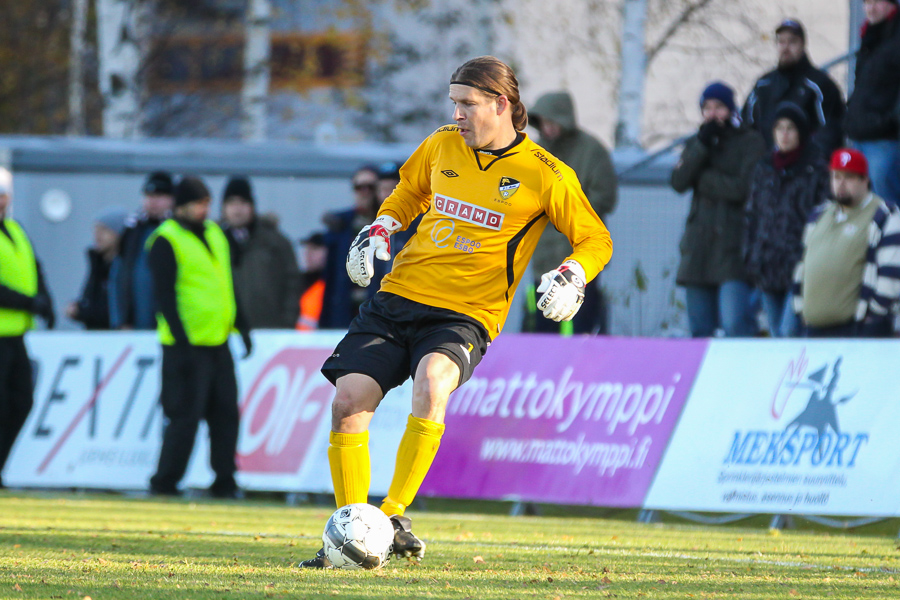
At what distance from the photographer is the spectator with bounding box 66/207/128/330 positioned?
43.7ft

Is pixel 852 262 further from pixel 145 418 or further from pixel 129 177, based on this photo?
pixel 129 177

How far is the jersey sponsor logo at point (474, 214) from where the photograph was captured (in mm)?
5977

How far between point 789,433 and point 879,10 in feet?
11.9

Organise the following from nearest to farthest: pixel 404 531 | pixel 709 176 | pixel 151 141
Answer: pixel 404 531
pixel 709 176
pixel 151 141

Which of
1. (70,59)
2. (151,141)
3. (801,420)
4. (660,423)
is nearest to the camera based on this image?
(801,420)

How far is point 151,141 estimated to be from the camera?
16.8 meters

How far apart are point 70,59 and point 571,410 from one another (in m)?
21.7

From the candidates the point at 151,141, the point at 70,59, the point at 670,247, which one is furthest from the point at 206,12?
the point at 670,247

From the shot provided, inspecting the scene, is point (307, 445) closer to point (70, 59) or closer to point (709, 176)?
point (709, 176)

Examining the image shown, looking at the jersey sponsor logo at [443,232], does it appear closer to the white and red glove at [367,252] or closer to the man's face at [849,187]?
the white and red glove at [367,252]

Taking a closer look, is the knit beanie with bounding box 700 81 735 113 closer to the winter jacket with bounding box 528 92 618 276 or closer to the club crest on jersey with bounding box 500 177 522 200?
the winter jacket with bounding box 528 92 618 276

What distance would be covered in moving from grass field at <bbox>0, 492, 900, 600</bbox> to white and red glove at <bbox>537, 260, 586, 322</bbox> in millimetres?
1094

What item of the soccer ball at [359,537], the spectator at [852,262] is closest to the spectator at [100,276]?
the spectator at [852,262]

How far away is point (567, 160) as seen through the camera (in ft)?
36.2
